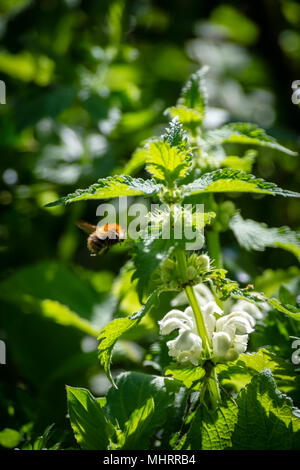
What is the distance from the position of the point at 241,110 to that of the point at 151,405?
4.78ft

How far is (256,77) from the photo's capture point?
2088 millimetres

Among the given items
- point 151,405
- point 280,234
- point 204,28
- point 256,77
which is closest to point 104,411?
point 151,405

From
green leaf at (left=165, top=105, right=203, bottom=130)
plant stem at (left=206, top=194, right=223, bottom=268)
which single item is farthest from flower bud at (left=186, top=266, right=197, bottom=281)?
green leaf at (left=165, top=105, right=203, bottom=130)

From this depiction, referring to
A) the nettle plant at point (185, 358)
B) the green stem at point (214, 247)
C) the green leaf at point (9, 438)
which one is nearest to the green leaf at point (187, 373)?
the nettle plant at point (185, 358)

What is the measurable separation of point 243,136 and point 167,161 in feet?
0.74

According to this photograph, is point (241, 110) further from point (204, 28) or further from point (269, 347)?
point (269, 347)

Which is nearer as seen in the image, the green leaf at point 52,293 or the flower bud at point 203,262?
the flower bud at point 203,262

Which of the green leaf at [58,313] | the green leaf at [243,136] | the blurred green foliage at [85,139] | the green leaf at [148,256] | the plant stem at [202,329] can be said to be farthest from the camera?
the blurred green foliage at [85,139]

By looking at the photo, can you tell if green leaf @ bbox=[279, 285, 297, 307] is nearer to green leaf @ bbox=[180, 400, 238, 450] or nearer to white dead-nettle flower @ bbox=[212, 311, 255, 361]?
white dead-nettle flower @ bbox=[212, 311, 255, 361]

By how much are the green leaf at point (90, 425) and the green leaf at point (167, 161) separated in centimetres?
34

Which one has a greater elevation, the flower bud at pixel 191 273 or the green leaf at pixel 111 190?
the green leaf at pixel 111 190

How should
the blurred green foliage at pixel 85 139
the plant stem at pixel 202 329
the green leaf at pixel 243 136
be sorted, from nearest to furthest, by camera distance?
the plant stem at pixel 202 329
the green leaf at pixel 243 136
the blurred green foliage at pixel 85 139

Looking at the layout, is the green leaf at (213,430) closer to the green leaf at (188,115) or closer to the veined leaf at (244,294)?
the veined leaf at (244,294)

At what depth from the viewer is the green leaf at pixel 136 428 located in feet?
2.23
